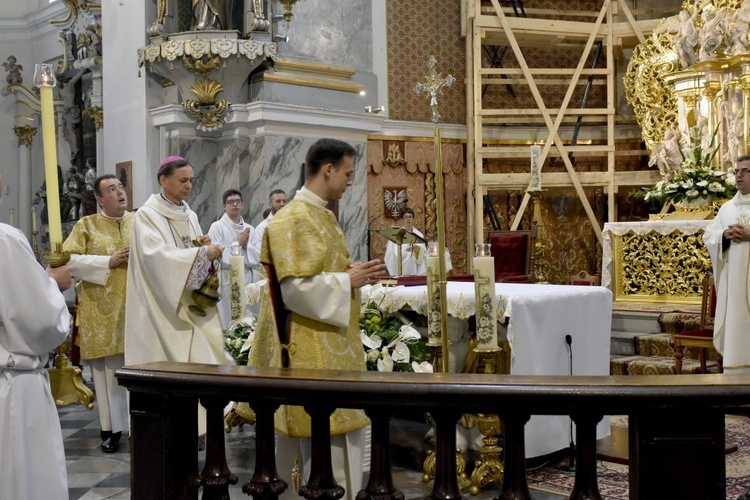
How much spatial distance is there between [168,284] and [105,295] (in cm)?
127

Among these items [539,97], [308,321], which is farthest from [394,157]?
[308,321]

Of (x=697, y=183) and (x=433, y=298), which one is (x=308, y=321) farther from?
(x=697, y=183)

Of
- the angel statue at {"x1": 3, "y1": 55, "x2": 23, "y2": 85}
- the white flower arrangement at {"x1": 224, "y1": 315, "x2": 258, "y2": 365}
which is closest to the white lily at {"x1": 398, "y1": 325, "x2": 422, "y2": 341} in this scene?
the white flower arrangement at {"x1": 224, "y1": 315, "x2": 258, "y2": 365}

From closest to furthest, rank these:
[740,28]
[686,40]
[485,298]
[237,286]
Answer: [485,298], [237,286], [740,28], [686,40]

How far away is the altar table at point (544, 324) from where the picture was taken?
4594 mm

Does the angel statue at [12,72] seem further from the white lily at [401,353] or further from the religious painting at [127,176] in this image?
the white lily at [401,353]

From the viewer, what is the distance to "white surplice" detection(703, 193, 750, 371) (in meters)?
6.40

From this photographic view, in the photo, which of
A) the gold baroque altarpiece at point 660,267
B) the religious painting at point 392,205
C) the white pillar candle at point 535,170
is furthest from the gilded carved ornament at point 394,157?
the gold baroque altarpiece at point 660,267

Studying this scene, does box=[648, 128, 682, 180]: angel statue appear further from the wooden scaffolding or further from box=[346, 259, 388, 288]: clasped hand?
box=[346, 259, 388, 288]: clasped hand

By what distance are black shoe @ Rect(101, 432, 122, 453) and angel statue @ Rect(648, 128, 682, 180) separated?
7.82 metres

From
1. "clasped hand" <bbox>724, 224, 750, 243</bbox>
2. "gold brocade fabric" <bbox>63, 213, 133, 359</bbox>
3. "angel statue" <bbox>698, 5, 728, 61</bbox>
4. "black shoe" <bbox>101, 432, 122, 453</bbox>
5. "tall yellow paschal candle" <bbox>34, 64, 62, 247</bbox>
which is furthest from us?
"angel statue" <bbox>698, 5, 728, 61</bbox>

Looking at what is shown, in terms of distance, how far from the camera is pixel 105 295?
5.76 m

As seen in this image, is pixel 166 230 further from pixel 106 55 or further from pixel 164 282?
pixel 106 55

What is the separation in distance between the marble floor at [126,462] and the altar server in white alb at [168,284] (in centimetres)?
66
